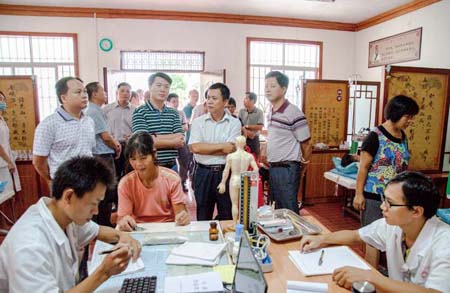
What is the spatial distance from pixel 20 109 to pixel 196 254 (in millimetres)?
3365

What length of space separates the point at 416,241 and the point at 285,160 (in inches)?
52.1

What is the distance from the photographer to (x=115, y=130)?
3883 millimetres

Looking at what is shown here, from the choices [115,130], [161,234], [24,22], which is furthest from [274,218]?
[24,22]

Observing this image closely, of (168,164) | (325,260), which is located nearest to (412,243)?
(325,260)

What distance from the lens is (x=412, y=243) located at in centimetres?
123

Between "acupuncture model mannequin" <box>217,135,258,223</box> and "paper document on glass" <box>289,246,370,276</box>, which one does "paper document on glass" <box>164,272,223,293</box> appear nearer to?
"paper document on glass" <box>289,246,370,276</box>

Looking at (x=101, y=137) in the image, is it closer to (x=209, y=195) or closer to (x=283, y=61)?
(x=209, y=195)

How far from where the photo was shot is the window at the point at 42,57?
16.3ft

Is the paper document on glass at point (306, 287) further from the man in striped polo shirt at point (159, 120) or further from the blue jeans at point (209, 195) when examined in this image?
the man in striped polo shirt at point (159, 120)

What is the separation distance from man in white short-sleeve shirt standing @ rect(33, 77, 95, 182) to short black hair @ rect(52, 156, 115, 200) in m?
1.40

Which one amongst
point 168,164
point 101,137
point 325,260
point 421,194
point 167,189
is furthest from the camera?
point 101,137

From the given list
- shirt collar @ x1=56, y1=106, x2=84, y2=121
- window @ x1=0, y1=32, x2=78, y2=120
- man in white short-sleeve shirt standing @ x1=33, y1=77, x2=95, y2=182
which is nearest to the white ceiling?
window @ x1=0, y1=32, x2=78, y2=120

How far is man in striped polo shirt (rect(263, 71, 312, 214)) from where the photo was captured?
242cm

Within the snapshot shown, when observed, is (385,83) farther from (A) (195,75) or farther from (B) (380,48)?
(A) (195,75)
